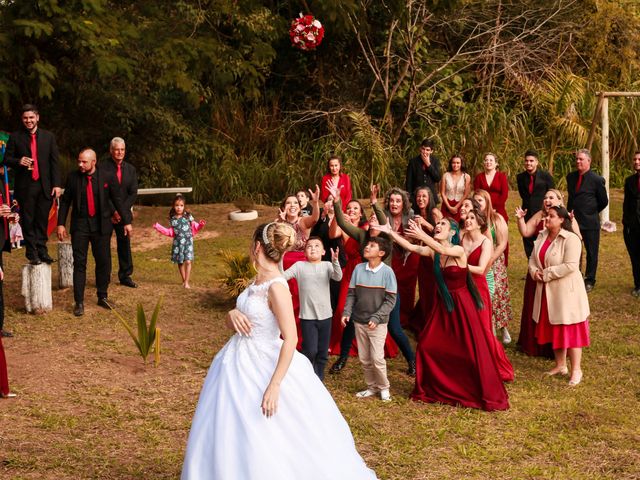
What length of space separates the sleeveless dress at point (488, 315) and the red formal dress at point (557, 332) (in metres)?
0.42

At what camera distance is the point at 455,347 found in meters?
8.22

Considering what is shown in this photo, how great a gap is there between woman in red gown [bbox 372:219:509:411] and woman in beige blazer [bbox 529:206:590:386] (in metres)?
0.96

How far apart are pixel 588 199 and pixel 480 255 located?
14.2 feet

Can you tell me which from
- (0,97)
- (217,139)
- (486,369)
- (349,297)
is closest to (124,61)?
(0,97)

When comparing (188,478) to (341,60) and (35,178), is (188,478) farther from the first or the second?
(341,60)

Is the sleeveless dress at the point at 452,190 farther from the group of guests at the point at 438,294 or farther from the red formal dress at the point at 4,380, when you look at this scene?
the red formal dress at the point at 4,380

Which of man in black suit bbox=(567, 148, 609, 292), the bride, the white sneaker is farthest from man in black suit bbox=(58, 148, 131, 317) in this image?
the bride

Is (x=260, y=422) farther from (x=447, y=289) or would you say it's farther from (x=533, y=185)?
(x=533, y=185)

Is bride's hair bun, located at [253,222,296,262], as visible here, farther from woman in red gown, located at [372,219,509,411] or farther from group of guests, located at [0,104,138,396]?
group of guests, located at [0,104,138,396]

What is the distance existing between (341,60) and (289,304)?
707 inches

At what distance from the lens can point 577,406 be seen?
8203 millimetres

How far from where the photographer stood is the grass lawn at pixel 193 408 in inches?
268

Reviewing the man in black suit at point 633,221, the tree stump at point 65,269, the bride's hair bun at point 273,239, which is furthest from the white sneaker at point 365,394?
the man in black suit at point 633,221

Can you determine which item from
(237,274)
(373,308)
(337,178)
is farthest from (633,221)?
(373,308)
